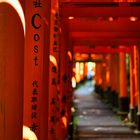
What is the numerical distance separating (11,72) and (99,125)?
1700cm

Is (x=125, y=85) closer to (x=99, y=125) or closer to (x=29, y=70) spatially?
(x=99, y=125)

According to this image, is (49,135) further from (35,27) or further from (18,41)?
(18,41)

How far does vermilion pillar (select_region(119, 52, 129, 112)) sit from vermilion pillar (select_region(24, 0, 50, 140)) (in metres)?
17.4

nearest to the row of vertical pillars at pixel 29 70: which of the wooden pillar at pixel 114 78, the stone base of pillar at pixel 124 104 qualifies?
the stone base of pillar at pixel 124 104

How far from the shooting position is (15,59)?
519cm

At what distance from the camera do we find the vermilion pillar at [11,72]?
5012 mm

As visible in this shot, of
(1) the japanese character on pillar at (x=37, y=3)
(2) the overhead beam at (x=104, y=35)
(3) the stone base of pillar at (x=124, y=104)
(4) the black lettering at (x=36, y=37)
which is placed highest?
(2) the overhead beam at (x=104, y=35)

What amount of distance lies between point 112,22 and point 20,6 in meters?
9.99

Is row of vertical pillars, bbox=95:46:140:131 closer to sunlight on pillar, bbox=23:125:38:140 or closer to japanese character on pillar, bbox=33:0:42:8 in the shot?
japanese character on pillar, bbox=33:0:42:8

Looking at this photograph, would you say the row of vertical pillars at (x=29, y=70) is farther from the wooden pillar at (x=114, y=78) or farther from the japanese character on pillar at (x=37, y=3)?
the wooden pillar at (x=114, y=78)

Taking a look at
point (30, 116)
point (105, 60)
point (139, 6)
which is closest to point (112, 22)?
point (139, 6)

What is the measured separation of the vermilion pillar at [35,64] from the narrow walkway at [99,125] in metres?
10.5

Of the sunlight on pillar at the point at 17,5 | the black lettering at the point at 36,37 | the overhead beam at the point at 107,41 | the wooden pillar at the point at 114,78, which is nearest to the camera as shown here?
the sunlight on pillar at the point at 17,5

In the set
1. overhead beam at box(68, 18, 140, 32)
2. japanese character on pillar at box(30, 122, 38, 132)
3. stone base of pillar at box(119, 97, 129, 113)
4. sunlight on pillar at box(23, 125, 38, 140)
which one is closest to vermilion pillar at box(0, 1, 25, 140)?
sunlight on pillar at box(23, 125, 38, 140)
